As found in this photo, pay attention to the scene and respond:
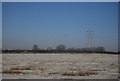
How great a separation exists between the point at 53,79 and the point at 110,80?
4.25 m

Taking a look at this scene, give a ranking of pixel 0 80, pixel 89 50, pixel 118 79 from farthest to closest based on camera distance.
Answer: pixel 89 50
pixel 118 79
pixel 0 80

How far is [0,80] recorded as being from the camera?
18.9m

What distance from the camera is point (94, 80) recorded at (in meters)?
20.0

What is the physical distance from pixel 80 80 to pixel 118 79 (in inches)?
120

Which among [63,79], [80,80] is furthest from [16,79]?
[80,80]

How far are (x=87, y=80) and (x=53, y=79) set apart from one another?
2537 mm

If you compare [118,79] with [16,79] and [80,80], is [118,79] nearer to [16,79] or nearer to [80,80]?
[80,80]

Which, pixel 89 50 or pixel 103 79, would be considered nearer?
pixel 103 79

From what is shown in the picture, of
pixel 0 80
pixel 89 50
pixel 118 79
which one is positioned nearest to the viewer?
pixel 0 80

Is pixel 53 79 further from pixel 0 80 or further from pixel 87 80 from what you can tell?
pixel 0 80

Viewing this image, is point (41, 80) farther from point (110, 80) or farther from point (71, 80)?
point (110, 80)

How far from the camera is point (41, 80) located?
19.6 metres

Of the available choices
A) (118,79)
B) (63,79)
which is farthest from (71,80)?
(118,79)

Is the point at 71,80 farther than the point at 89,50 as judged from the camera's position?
No
